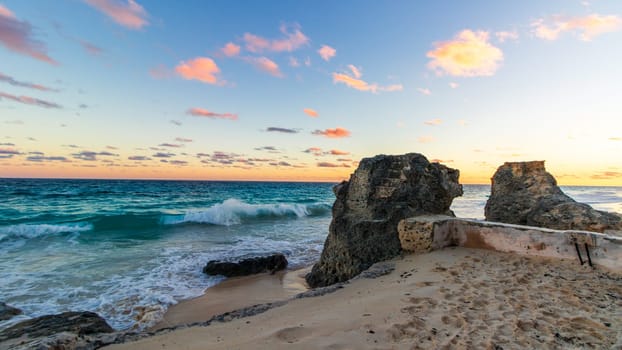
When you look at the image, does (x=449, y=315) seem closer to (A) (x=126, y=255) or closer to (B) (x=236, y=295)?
(B) (x=236, y=295)

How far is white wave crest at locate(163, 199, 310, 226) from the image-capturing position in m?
19.6

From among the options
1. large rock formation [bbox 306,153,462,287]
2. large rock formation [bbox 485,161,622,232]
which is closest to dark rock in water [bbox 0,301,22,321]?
large rock formation [bbox 306,153,462,287]

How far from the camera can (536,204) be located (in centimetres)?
705

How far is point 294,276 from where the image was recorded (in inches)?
336

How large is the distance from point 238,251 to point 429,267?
7882mm

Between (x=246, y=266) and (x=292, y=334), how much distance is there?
20.1 feet

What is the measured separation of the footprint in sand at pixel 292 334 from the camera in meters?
2.91

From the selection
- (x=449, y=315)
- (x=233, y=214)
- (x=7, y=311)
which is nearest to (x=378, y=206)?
(x=449, y=315)

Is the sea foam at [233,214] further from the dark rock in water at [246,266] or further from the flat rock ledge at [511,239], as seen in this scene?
the flat rock ledge at [511,239]

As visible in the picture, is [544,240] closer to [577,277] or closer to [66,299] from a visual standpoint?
[577,277]

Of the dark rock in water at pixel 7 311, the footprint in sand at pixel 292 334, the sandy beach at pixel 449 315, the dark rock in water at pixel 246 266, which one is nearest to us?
the sandy beach at pixel 449 315

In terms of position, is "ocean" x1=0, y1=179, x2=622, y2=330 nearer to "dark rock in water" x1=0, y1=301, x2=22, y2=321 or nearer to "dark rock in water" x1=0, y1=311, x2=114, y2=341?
"dark rock in water" x1=0, y1=301, x2=22, y2=321

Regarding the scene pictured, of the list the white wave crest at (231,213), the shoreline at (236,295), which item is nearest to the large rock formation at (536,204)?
the shoreline at (236,295)

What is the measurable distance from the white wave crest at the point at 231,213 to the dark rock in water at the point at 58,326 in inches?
548
